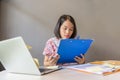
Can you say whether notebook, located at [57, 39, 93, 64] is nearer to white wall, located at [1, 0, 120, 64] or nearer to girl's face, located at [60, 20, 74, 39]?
girl's face, located at [60, 20, 74, 39]

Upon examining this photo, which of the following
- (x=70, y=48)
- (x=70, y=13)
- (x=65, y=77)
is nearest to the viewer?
(x=65, y=77)

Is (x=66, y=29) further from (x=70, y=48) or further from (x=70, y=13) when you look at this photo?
(x=70, y=48)

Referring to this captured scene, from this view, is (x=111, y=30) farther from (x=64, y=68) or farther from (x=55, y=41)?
(x=64, y=68)

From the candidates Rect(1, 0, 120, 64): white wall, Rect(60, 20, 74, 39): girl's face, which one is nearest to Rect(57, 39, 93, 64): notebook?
Rect(60, 20, 74, 39): girl's face

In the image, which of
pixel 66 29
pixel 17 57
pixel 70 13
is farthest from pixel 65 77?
pixel 70 13

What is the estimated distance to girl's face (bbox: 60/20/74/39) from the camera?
74.8 inches

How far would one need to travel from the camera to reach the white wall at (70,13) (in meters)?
2.23

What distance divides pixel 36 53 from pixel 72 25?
70 cm

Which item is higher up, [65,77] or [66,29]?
[66,29]

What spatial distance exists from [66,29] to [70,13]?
1.51 feet

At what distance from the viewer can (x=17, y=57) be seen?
42.3 inches

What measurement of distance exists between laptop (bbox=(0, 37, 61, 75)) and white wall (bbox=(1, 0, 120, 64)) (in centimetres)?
123

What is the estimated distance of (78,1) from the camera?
2.30m

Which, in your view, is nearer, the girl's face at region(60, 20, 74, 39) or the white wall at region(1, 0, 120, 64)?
the girl's face at region(60, 20, 74, 39)
